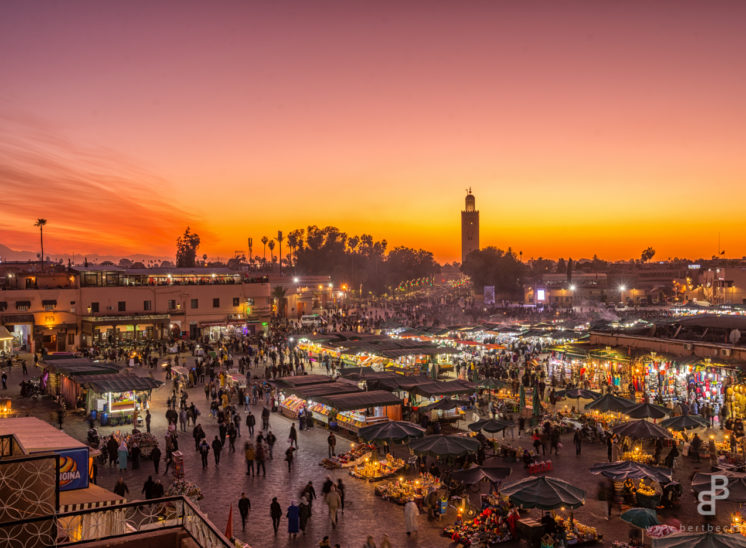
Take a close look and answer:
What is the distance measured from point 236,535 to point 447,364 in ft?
78.5

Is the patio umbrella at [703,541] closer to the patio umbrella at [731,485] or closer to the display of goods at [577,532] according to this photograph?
the display of goods at [577,532]

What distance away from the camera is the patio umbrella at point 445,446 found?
620 inches

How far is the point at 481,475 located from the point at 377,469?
3.69 m

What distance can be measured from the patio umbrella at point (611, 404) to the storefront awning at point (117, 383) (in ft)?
56.2

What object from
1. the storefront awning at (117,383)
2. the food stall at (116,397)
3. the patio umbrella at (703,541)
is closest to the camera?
the patio umbrella at (703,541)

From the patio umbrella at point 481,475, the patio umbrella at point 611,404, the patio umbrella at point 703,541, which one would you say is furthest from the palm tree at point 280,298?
the patio umbrella at point 703,541

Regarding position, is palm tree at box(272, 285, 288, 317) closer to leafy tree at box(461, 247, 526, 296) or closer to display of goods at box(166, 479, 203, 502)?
leafy tree at box(461, 247, 526, 296)

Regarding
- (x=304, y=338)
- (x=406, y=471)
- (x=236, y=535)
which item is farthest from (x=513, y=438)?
(x=304, y=338)

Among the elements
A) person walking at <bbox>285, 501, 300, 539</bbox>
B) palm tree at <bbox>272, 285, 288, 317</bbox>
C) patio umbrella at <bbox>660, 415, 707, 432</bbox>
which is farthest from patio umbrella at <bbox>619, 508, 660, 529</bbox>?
palm tree at <bbox>272, 285, 288, 317</bbox>

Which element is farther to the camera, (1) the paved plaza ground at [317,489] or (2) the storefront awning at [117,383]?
(2) the storefront awning at [117,383]

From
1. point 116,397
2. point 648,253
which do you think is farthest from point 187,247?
point 648,253

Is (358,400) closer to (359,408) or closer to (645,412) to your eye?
(359,408)

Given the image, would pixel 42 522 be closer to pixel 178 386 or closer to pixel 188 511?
pixel 188 511

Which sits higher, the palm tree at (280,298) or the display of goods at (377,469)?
the palm tree at (280,298)
